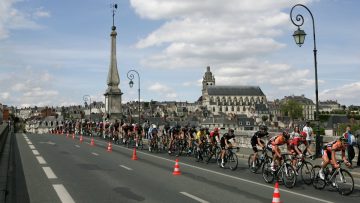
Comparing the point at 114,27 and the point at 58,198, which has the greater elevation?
the point at 114,27

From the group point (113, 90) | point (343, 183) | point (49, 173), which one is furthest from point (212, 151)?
point (113, 90)

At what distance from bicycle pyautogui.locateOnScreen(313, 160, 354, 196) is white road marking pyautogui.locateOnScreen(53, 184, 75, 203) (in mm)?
6887

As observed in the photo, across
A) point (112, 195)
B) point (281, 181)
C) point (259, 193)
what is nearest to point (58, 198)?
point (112, 195)

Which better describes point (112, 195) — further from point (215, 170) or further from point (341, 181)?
point (215, 170)

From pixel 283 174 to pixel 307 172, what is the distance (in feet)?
2.95

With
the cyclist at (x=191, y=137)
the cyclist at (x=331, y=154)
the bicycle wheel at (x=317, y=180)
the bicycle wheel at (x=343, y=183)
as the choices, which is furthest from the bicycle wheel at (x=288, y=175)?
the cyclist at (x=191, y=137)

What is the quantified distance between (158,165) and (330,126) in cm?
Result: 13100

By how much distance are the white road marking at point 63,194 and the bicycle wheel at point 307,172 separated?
7.08 metres

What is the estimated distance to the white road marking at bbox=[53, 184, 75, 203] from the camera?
1108 cm

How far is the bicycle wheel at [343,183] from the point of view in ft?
40.7

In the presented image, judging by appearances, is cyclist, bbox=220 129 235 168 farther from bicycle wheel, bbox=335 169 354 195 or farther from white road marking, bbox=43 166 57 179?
white road marking, bbox=43 166 57 179

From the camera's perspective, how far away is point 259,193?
1257 centimetres

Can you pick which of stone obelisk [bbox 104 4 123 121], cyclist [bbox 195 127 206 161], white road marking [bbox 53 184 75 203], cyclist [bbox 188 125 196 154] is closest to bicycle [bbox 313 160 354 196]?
white road marking [bbox 53 184 75 203]

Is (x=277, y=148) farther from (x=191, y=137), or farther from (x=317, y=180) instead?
(x=191, y=137)
